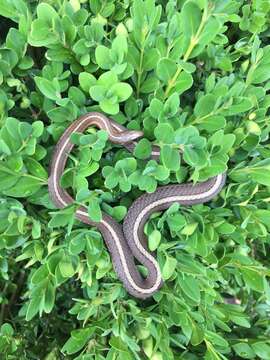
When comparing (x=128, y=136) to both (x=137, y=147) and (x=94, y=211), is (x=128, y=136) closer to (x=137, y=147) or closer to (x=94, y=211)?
(x=137, y=147)

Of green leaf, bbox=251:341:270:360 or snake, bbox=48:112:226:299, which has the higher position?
snake, bbox=48:112:226:299

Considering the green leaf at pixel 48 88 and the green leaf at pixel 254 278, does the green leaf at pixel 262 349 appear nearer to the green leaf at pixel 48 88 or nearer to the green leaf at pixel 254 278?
the green leaf at pixel 254 278

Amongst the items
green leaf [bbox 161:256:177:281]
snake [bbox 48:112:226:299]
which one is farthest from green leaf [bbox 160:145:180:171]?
green leaf [bbox 161:256:177:281]

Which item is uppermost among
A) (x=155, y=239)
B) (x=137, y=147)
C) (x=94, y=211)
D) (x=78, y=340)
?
(x=137, y=147)

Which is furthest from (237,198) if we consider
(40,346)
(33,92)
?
(40,346)

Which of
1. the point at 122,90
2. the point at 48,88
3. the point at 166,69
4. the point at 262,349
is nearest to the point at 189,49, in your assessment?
the point at 166,69

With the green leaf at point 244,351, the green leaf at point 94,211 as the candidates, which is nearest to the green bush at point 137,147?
the green leaf at point 94,211

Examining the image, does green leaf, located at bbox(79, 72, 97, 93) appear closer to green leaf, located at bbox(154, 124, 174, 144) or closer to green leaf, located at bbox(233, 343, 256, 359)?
green leaf, located at bbox(154, 124, 174, 144)

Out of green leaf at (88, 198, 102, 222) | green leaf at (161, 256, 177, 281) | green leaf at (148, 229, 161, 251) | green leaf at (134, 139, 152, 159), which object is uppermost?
green leaf at (134, 139, 152, 159)
